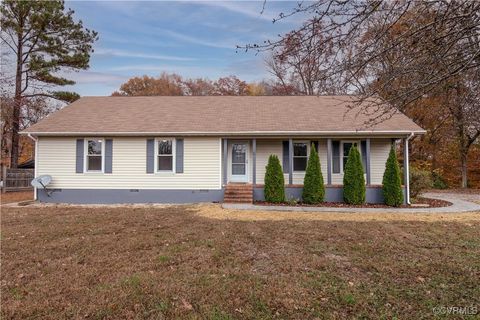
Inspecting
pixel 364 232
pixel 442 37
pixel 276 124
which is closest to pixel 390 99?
pixel 442 37

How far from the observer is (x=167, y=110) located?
50.6 feet

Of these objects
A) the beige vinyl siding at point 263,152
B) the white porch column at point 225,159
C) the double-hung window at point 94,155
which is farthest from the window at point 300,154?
the double-hung window at point 94,155

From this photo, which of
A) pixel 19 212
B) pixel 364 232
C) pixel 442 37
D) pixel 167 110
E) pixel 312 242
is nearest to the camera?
pixel 442 37

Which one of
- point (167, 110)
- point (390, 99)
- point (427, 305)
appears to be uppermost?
point (167, 110)

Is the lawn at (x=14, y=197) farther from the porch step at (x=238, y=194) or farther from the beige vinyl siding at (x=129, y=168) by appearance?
the porch step at (x=238, y=194)

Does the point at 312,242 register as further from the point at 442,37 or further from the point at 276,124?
the point at 276,124

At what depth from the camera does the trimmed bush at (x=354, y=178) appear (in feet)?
40.6

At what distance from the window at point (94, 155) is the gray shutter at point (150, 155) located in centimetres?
198

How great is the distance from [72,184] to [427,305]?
13.3m

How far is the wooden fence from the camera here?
18.1 meters

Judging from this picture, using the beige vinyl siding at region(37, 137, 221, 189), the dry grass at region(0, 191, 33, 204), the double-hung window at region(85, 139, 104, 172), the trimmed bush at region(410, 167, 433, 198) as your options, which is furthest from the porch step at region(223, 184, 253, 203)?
the dry grass at region(0, 191, 33, 204)

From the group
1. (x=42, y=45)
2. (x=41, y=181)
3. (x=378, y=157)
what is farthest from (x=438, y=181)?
(x=42, y=45)

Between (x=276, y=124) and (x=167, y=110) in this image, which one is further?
(x=167, y=110)

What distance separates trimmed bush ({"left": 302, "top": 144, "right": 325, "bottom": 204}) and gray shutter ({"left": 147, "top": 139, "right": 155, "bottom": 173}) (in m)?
6.30
